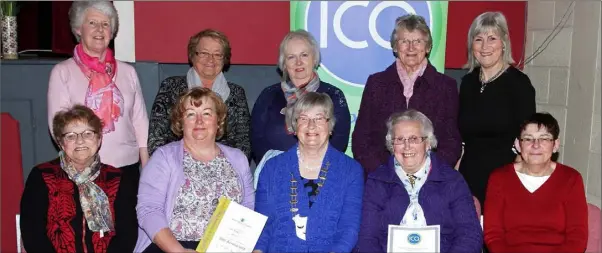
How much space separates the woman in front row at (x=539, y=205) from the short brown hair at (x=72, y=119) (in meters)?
2.18

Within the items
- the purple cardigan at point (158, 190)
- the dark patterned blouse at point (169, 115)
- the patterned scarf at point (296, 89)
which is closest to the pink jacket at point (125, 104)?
the dark patterned blouse at point (169, 115)

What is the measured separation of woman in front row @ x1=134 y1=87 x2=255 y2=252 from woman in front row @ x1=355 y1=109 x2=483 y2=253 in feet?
2.41

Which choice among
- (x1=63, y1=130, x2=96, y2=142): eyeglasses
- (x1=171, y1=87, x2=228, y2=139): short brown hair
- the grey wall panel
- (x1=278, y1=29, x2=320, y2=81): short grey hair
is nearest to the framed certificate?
(x1=171, y1=87, x2=228, y2=139): short brown hair

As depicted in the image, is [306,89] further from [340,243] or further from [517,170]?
[517,170]

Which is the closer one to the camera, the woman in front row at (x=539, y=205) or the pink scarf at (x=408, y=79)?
the woman in front row at (x=539, y=205)

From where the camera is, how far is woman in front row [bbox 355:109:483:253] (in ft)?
10.1

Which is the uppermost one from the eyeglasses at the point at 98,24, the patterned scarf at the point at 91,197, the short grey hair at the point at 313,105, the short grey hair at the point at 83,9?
the short grey hair at the point at 83,9

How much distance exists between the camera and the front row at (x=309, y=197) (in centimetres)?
308

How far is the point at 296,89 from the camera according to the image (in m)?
3.61

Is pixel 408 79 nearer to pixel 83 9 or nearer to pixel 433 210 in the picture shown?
pixel 433 210

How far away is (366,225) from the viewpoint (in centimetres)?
311

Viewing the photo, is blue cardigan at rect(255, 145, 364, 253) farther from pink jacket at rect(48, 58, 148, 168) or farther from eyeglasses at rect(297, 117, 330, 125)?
pink jacket at rect(48, 58, 148, 168)

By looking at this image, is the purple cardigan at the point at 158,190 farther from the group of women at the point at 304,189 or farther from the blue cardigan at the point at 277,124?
the blue cardigan at the point at 277,124

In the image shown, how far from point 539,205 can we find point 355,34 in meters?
1.77
